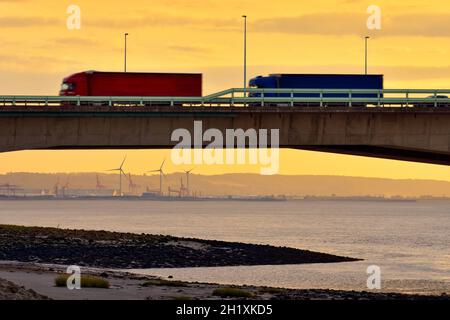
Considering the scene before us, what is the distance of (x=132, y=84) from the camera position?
7794cm

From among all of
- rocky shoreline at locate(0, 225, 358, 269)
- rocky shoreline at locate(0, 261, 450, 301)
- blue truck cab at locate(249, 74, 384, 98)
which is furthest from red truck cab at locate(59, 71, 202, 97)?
rocky shoreline at locate(0, 261, 450, 301)

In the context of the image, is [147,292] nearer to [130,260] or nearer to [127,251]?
[130,260]

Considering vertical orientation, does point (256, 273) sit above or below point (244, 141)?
below

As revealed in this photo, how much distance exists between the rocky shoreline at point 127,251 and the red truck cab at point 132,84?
9.60 meters

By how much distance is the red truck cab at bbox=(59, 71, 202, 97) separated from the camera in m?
76.4

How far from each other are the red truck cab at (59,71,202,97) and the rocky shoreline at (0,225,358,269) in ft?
31.5

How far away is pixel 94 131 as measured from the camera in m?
66.8

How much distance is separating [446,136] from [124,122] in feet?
63.6

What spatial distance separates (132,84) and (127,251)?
1329 cm

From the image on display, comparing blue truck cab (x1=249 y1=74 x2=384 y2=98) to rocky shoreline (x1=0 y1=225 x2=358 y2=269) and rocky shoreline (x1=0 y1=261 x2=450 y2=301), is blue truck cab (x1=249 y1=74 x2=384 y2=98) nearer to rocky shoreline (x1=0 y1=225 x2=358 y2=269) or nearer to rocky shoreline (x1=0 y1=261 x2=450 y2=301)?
rocky shoreline (x1=0 y1=225 x2=358 y2=269)

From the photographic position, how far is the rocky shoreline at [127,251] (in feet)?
212

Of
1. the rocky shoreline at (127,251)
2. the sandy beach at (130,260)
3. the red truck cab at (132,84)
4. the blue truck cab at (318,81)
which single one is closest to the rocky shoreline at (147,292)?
the sandy beach at (130,260)
